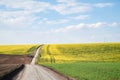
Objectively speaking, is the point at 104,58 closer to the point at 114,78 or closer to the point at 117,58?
the point at 117,58

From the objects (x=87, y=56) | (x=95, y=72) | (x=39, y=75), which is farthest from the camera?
(x=87, y=56)

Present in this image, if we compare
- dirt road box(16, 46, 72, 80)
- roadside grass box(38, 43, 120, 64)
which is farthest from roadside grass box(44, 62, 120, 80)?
roadside grass box(38, 43, 120, 64)

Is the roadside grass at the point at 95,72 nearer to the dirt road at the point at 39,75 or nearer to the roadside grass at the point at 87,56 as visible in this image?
the dirt road at the point at 39,75

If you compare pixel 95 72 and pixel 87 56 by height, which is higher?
pixel 87 56

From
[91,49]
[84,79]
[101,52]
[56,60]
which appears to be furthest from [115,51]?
[84,79]

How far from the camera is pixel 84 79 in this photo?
27.9m

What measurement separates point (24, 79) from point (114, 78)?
8.59 metres

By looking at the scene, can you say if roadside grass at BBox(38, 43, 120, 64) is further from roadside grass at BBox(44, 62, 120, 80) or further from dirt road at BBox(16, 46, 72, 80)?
dirt road at BBox(16, 46, 72, 80)

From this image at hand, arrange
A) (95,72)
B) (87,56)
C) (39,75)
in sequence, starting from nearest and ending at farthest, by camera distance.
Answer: (39,75)
(95,72)
(87,56)

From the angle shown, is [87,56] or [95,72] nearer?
[95,72]

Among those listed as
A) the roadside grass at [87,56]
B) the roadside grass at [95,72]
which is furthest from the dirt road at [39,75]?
the roadside grass at [87,56]

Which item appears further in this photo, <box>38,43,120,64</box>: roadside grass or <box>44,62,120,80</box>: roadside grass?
<box>38,43,120,64</box>: roadside grass

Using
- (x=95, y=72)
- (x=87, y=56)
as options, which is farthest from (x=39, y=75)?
(x=87, y=56)

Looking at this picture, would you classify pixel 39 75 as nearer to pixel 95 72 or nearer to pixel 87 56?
pixel 95 72
